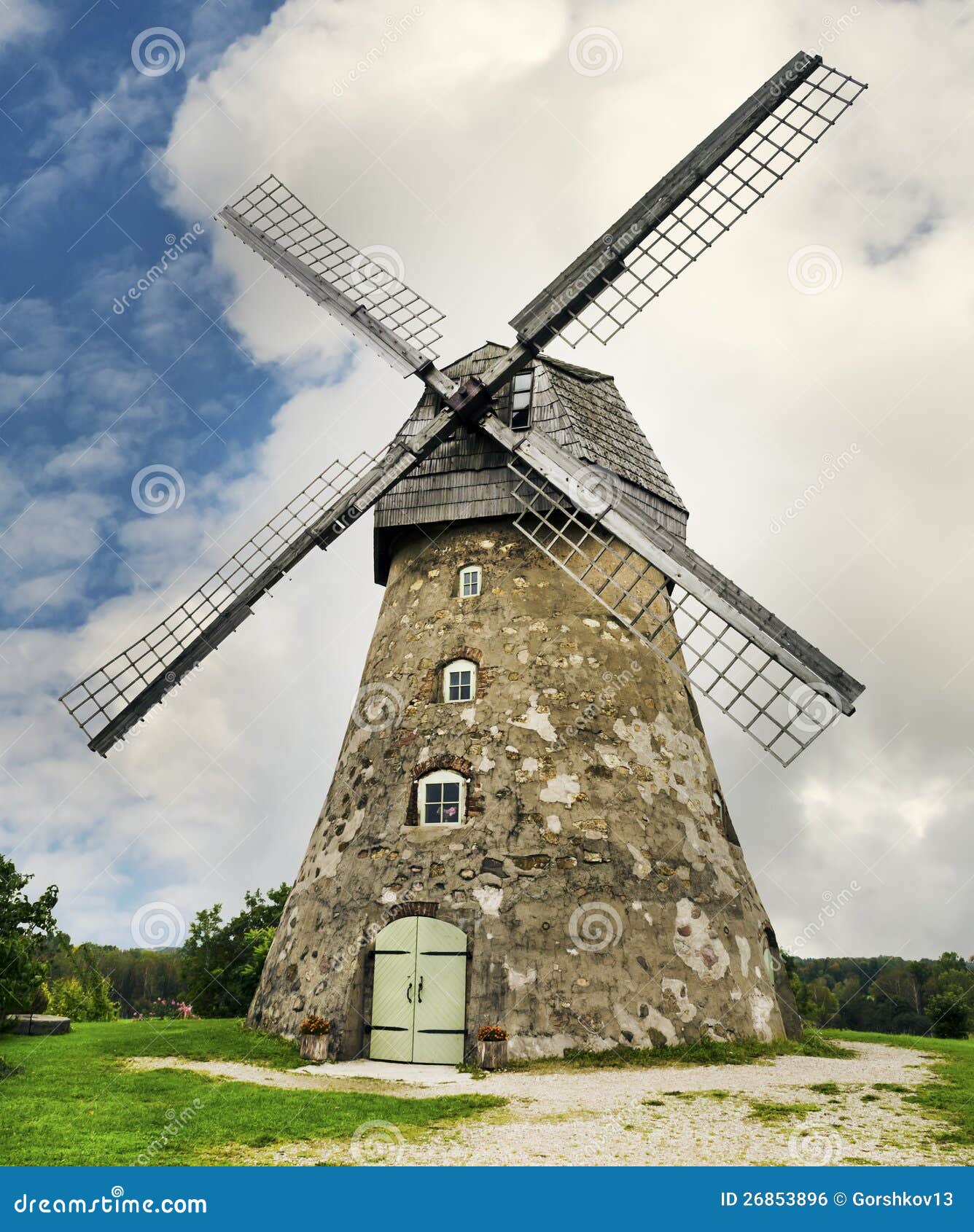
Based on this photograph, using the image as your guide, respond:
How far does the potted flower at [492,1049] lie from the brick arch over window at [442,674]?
5.04 metres

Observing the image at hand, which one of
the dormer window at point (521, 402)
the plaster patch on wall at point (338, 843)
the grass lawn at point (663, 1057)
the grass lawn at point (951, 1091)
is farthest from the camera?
the dormer window at point (521, 402)

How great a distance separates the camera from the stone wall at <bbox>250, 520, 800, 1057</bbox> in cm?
1217

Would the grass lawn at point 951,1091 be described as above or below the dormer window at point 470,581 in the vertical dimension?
below

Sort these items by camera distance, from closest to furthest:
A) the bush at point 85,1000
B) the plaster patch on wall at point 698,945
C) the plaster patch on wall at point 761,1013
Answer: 1. the plaster patch on wall at point 698,945
2. the plaster patch on wall at point 761,1013
3. the bush at point 85,1000

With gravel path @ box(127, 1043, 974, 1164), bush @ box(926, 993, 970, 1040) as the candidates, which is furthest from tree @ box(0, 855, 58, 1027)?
bush @ box(926, 993, 970, 1040)

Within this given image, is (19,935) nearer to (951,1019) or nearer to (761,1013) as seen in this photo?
(761,1013)

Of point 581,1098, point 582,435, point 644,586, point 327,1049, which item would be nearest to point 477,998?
point 327,1049

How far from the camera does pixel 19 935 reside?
12.8 m

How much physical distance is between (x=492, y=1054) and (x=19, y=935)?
6922 millimetres

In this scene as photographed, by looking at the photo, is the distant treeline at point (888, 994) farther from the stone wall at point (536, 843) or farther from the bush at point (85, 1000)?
the bush at point (85, 1000)

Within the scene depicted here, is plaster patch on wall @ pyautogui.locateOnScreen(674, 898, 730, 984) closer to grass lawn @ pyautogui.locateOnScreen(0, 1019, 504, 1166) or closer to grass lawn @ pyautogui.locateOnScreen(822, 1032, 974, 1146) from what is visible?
grass lawn @ pyautogui.locateOnScreen(822, 1032, 974, 1146)

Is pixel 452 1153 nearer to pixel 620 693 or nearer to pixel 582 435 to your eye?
pixel 620 693

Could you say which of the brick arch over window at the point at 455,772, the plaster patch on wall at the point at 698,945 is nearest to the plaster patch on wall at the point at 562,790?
the brick arch over window at the point at 455,772

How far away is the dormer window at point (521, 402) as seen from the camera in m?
16.3
